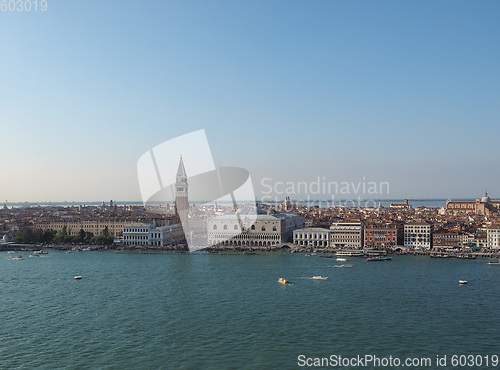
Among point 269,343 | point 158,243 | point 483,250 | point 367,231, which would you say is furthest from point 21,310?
point 483,250

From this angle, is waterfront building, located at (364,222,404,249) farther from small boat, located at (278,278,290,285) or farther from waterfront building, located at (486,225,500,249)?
small boat, located at (278,278,290,285)

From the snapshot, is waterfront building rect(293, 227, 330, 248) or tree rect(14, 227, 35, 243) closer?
waterfront building rect(293, 227, 330, 248)

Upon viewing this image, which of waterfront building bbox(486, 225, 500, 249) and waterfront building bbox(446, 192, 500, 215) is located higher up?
waterfront building bbox(446, 192, 500, 215)

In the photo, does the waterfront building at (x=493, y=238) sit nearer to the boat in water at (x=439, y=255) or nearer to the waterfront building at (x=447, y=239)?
the waterfront building at (x=447, y=239)

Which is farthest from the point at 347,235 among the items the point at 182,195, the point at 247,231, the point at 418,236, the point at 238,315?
the point at 238,315

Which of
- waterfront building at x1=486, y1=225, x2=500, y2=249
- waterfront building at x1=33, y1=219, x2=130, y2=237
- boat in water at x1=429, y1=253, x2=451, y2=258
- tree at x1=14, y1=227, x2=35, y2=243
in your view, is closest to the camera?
boat in water at x1=429, y1=253, x2=451, y2=258

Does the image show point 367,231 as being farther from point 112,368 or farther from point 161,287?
point 112,368

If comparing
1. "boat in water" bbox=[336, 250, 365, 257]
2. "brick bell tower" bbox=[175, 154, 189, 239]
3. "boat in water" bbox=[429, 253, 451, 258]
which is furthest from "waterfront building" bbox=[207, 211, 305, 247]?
"boat in water" bbox=[429, 253, 451, 258]

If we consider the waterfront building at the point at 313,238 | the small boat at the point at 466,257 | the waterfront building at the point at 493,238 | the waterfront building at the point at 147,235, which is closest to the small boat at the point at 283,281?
the small boat at the point at 466,257

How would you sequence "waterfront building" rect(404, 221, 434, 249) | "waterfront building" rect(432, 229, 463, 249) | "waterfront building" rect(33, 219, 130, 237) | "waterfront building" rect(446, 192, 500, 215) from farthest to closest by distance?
"waterfront building" rect(446, 192, 500, 215)
"waterfront building" rect(33, 219, 130, 237)
"waterfront building" rect(404, 221, 434, 249)
"waterfront building" rect(432, 229, 463, 249)

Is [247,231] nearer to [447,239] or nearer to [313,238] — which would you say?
[313,238]
